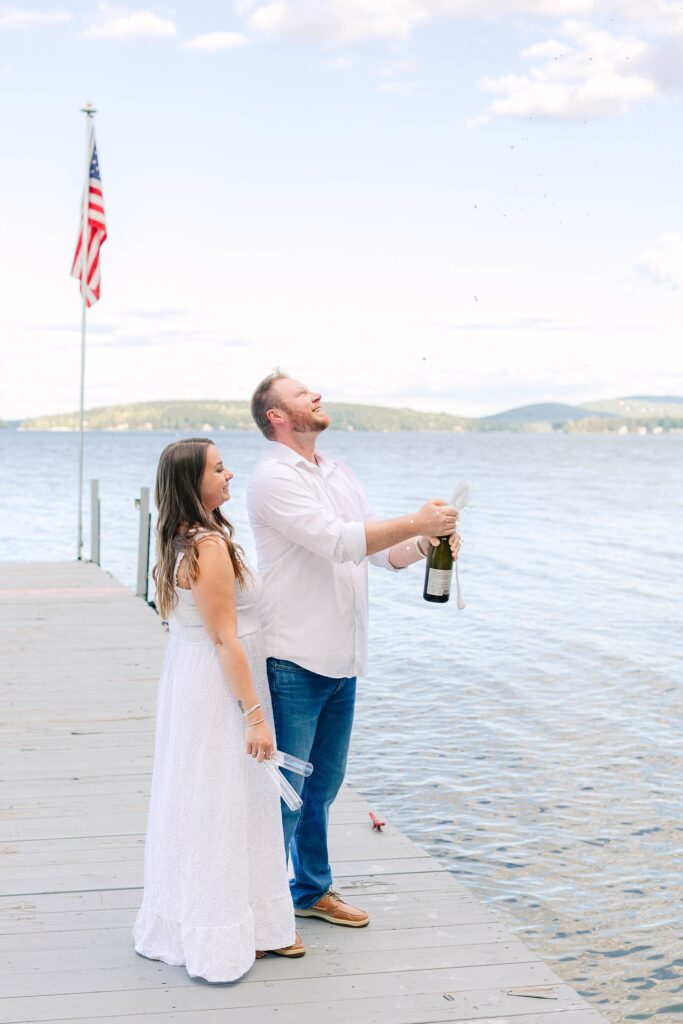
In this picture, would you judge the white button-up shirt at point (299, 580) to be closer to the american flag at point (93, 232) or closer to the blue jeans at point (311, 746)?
the blue jeans at point (311, 746)

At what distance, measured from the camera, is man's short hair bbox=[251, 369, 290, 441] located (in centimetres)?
356

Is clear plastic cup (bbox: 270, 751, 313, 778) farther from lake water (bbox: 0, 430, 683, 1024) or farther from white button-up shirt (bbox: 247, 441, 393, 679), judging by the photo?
lake water (bbox: 0, 430, 683, 1024)

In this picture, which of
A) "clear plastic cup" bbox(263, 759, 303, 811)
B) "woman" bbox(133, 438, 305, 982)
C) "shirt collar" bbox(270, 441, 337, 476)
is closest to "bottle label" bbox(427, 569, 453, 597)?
"shirt collar" bbox(270, 441, 337, 476)

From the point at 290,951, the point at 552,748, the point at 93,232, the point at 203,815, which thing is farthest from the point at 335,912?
the point at 93,232

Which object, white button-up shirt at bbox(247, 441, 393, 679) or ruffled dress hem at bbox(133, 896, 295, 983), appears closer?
ruffled dress hem at bbox(133, 896, 295, 983)

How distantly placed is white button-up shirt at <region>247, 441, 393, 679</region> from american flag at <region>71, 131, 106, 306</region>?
40.4 ft

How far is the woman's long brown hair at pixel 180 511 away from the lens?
3305mm

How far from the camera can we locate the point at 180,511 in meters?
3.32

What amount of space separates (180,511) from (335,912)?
1489mm

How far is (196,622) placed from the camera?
3344mm

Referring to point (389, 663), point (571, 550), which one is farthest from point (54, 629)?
point (571, 550)

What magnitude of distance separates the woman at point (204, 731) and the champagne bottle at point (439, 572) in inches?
24.9

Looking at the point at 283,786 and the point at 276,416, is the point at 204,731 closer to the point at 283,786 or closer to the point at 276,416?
the point at 283,786

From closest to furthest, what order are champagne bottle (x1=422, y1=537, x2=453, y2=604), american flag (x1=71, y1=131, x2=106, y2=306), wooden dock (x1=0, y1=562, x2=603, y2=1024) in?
wooden dock (x1=0, y1=562, x2=603, y2=1024) → champagne bottle (x1=422, y1=537, x2=453, y2=604) → american flag (x1=71, y1=131, x2=106, y2=306)
